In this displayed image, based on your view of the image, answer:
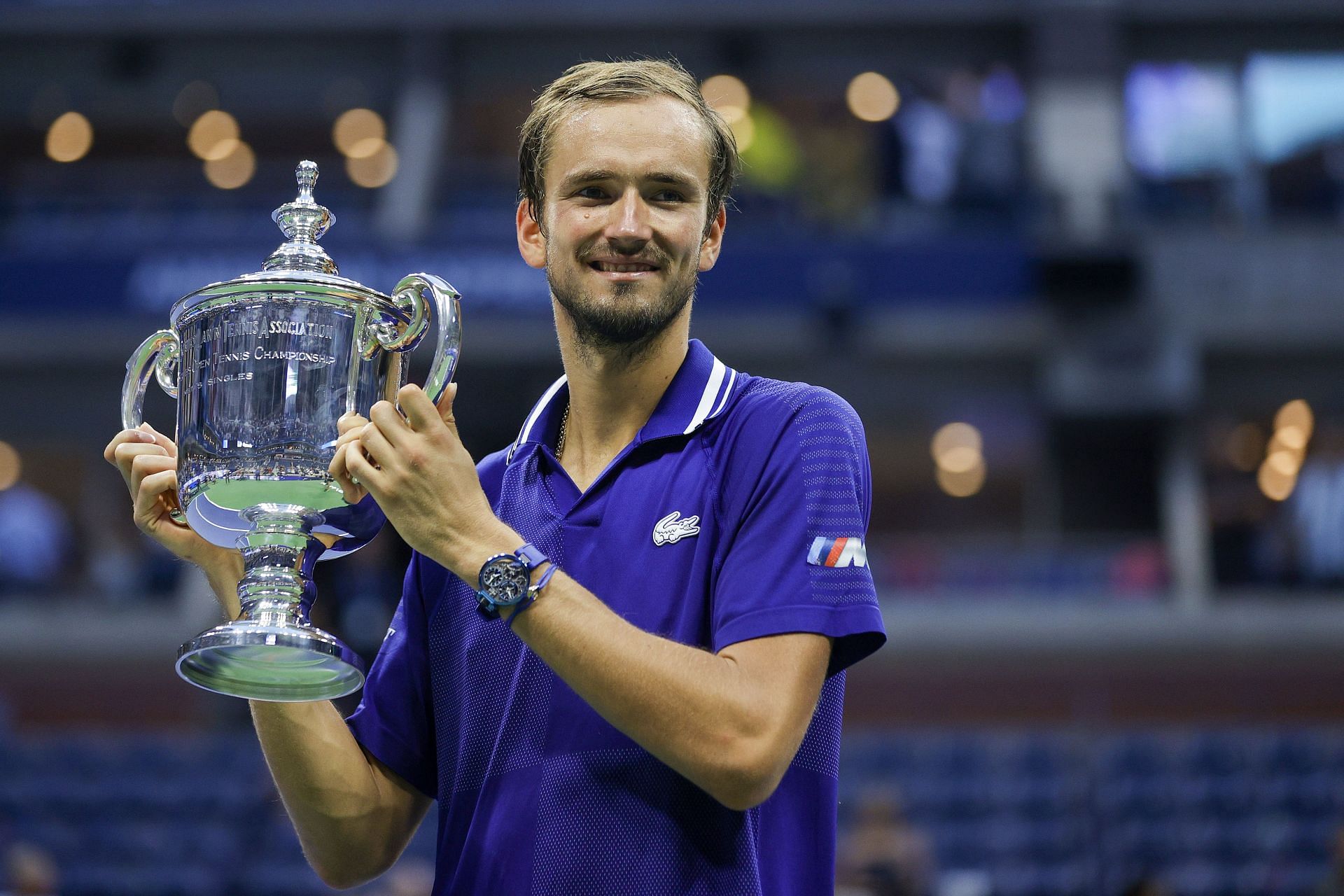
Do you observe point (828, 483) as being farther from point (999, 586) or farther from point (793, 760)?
point (999, 586)

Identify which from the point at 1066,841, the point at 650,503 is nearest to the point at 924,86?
the point at 1066,841

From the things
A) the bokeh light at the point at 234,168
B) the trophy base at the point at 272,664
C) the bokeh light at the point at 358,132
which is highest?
the bokeh light at the point at 358,132

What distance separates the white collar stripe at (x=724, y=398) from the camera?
58.5 inches

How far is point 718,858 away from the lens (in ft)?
4.29

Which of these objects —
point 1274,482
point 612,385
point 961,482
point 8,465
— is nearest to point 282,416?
point 612,385

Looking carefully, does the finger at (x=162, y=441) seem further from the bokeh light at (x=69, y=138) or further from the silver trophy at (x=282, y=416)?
the bokeh light at (x=69, y=138)

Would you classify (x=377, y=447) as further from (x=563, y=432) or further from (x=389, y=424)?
(x=563, y=432)

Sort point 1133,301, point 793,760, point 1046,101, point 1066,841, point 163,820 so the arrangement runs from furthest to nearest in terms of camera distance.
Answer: point 1046,101 < point 1133,301 < point 163,820 < point 1066,841 < point 793,760

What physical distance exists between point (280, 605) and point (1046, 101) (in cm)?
1290

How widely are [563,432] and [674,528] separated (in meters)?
0.26

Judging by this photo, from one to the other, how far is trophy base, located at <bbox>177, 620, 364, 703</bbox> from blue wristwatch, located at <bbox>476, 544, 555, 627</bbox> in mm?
222

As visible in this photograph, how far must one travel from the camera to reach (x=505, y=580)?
49.0 inches

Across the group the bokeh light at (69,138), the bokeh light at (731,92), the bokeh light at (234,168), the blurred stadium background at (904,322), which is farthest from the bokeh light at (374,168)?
the bokeh light at (731,92)

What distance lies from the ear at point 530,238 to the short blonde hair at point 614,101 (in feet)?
0.03
